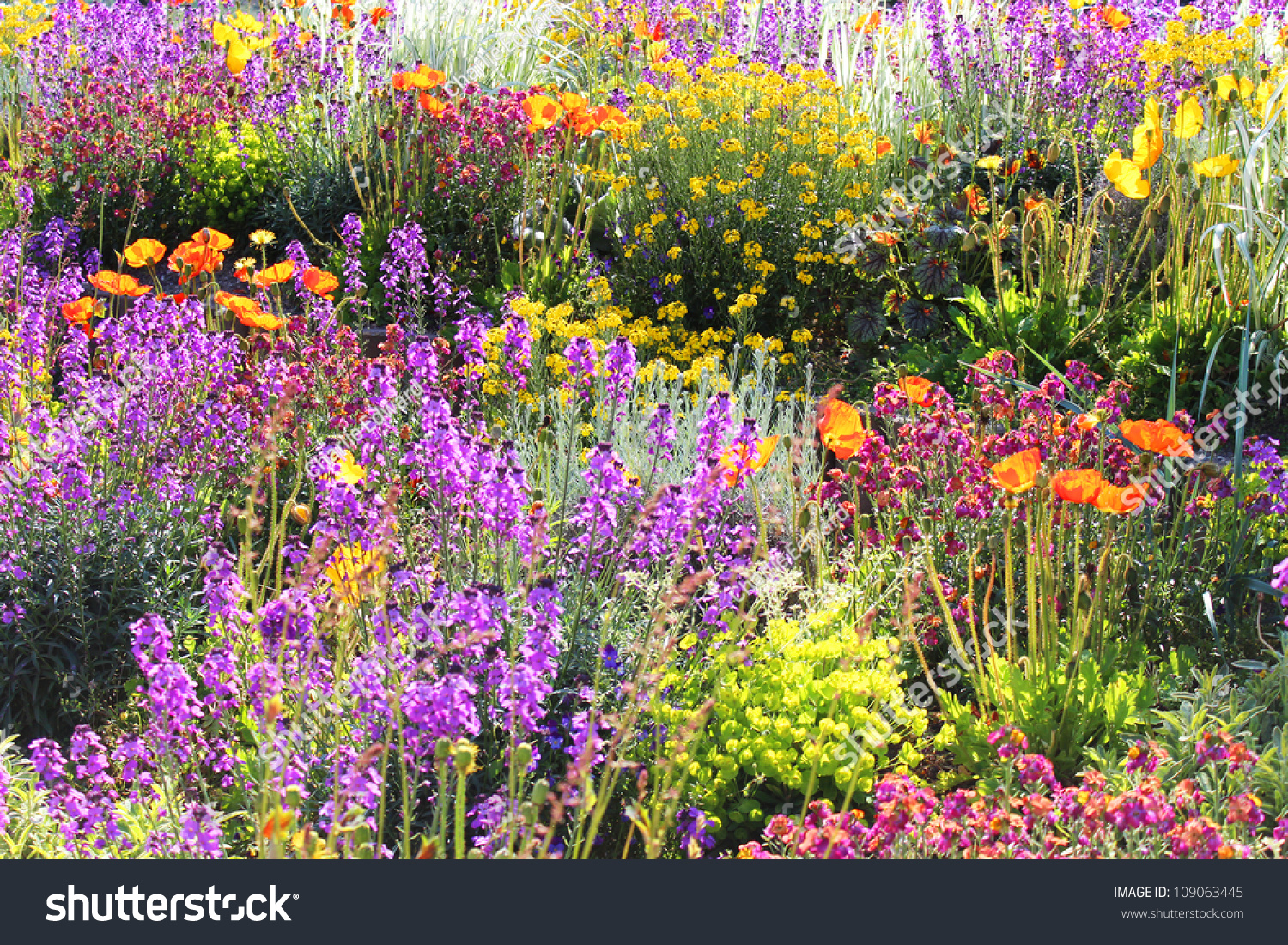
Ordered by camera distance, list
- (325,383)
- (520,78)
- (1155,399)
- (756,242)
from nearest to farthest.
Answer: (325,383)
(1155,399)
(756,242)
(520,78)

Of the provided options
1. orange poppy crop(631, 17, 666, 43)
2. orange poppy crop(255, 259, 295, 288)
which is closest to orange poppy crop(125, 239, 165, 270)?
orange poppy crop(255, 259, 295, 288)

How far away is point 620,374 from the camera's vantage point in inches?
103

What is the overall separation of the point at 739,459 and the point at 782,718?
53cm

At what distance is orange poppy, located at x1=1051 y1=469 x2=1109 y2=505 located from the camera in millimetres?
2172

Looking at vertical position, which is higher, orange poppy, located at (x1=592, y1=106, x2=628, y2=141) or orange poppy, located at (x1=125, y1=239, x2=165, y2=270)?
orange poppy, located at (x1=592, y1=106, x2=628, y2=141)

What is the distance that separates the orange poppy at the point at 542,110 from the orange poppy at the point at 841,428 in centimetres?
237

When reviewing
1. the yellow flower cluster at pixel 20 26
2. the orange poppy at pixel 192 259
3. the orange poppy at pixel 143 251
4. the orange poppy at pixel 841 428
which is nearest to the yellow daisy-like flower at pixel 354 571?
the orange poppy at pixel 841 428

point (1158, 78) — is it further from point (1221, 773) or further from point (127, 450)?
point (127, 450)

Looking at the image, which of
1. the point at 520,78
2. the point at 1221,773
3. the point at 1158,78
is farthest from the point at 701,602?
the point at 520,78

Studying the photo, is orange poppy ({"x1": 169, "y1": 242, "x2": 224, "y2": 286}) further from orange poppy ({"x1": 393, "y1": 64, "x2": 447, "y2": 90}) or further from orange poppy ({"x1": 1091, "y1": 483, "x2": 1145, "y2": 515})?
orange poppy ({"x1": 1091, "y1": 483, "x2": 1145, "y2": 515})

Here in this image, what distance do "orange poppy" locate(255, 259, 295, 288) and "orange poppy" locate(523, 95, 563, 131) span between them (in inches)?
48.8

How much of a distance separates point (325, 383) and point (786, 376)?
1.84m

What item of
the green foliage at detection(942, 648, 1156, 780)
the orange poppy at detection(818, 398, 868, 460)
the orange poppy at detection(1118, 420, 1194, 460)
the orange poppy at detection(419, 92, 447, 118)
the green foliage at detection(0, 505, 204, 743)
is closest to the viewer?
the orange poppy at detection(1118, 420, 1194, 460)

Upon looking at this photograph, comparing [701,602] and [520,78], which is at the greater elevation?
[520,78]
